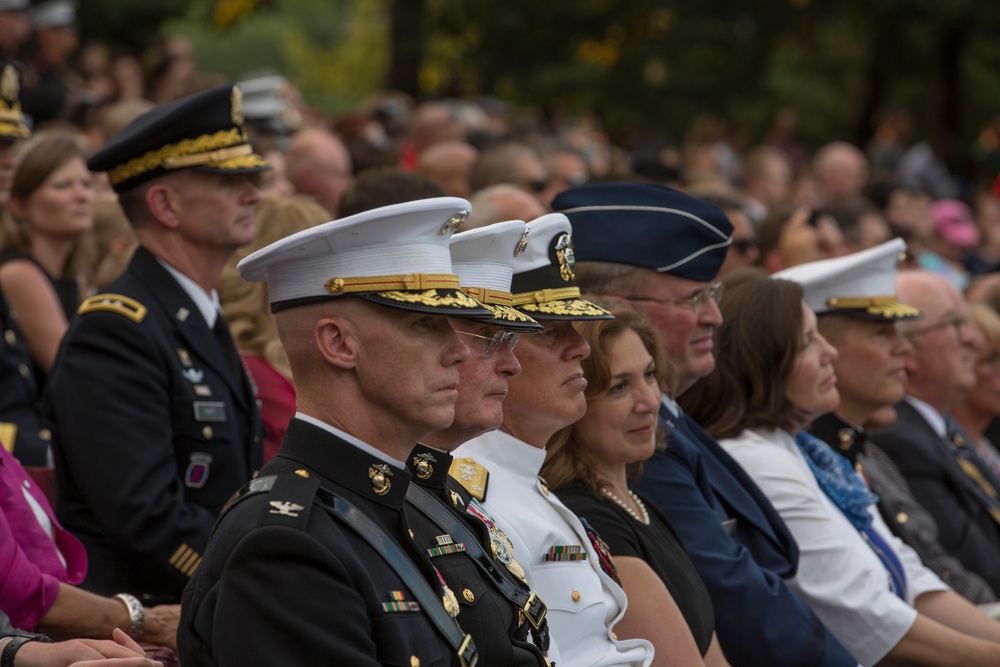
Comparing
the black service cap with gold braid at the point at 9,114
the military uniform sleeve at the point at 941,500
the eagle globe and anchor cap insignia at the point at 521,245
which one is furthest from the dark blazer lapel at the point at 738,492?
the black service cap with gold braid at the point at 9,114

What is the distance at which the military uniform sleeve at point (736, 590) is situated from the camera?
4.23 m

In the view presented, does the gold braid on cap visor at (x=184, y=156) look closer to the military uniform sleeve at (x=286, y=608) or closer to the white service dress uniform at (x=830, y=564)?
the white service dress uniform at (x=830, y=564)

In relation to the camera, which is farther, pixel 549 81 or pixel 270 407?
pixel 549 81

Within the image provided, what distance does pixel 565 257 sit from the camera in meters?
3.92

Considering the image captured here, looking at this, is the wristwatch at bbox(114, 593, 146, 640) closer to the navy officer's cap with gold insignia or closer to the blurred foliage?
the navy officer's cap with gold insignia

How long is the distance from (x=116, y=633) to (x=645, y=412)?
1530 millimetres

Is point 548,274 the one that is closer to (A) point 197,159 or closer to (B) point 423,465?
(B) point 423,465

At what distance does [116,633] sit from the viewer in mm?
3164

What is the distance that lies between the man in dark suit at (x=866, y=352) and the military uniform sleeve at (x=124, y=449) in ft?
8.25

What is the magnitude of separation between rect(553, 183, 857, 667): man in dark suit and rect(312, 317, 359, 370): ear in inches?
69.0

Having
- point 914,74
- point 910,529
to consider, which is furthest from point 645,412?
point 914,74

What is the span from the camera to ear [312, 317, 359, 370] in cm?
279

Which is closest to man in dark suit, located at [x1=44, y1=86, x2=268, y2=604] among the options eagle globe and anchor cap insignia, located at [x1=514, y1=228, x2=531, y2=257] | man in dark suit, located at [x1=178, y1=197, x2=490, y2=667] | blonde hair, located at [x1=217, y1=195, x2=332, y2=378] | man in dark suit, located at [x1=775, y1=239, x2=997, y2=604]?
blonde hair, located at [x1=217, y1=195, x2=332, y2=378]

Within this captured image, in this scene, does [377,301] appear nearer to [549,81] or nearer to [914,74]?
[549,81]
